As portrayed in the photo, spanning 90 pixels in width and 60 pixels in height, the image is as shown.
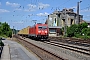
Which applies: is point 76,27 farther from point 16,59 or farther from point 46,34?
point 16,59

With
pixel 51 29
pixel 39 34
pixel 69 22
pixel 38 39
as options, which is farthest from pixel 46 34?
pixel 69 22

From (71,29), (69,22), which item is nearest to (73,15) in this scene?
(69,22)

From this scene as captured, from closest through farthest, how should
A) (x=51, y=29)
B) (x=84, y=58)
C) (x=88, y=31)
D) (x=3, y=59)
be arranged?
(x=3, y=59)
(x=84, y=58)
(x=88, y=31)
(x=51, y=29)

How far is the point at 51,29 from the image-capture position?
80.5 meters

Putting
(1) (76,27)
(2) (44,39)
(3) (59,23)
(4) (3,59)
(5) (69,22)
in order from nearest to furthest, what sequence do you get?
(4) (3,59)
(2) (44,39)
(1) (76,27)
(5) (69,22)
(3) (59,23)

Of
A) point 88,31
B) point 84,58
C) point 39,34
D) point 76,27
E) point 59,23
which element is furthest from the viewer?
point 59,23

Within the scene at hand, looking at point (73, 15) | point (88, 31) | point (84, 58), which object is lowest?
point (84, 58)

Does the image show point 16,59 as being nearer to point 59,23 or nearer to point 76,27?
point 76,27

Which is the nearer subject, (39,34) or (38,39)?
(39,34)

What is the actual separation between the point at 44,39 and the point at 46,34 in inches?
144

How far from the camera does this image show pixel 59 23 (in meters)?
94.1

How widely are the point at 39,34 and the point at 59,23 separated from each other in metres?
55.6

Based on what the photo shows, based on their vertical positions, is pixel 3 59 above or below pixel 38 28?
below

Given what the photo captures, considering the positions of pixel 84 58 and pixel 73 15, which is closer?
pixel 84 58
